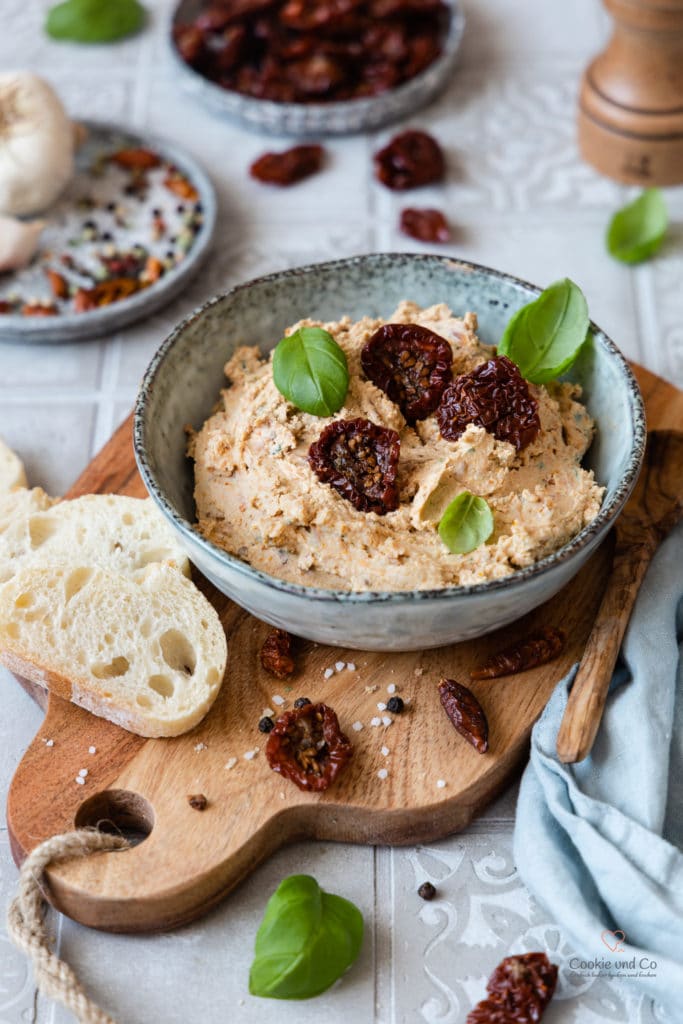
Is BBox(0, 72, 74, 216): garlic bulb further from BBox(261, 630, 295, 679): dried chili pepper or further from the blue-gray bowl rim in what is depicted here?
BBox(261, 630, 295, 679): dried chili pepper

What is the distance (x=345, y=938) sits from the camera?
209cm

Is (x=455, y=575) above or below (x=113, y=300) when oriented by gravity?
above

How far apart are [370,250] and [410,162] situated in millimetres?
384

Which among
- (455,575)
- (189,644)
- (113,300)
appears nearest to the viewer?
(455,575)

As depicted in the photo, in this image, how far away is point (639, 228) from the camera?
3.65 metres

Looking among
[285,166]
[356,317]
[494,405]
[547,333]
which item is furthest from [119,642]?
[285,166]

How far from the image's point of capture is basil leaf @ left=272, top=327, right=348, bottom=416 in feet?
7.82

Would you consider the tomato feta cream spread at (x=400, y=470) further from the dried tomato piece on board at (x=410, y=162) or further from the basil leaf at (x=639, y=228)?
the dried tomato piece on board at (x=410, y=162)

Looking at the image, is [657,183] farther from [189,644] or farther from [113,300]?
[189,644]

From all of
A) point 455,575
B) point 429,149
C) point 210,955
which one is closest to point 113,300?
point 429,149

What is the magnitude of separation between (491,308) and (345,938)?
1.48m

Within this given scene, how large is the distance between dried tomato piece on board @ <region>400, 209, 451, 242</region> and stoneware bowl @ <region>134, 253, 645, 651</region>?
0.92 metres

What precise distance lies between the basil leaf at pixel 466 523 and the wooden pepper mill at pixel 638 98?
2.06 metres

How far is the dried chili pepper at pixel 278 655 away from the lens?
7.90 ft
